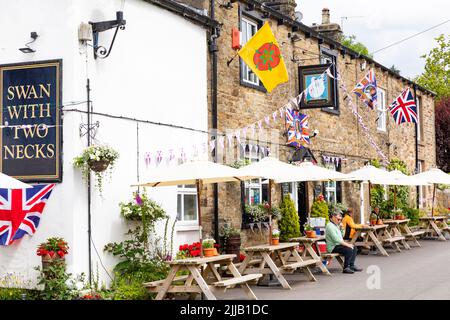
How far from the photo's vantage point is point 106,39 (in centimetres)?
1171

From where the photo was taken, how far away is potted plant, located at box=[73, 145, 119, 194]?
10.8m

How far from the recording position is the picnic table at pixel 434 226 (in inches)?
894

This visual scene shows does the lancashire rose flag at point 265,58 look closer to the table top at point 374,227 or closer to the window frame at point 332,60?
the table top at point 374,227

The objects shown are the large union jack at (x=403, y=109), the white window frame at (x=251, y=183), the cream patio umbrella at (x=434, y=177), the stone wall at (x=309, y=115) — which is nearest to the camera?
the stone wall at (x=309, y=115)

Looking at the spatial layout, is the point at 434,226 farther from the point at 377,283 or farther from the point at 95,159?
the point at 95,159

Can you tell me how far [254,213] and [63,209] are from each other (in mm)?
6323

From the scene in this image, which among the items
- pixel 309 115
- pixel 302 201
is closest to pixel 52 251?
Result: pixel 302 201

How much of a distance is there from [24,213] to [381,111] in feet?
56.4

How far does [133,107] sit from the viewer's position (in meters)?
12.3

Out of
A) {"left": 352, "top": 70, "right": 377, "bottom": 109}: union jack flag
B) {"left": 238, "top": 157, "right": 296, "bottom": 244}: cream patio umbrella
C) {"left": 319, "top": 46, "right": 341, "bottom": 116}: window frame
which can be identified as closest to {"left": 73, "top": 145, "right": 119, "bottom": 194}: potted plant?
{"left": 238, "top": 157, "right": 296, "bottom": 244}: cream patio umbrella

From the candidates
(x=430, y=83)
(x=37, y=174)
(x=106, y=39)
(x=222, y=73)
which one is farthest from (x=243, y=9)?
(x=430, y=83)

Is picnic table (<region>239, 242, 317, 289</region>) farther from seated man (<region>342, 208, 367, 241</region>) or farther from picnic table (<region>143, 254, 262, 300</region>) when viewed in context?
seated man (<region>342, 208, 367, 241</region>)

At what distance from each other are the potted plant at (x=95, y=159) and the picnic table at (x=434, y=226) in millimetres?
14066

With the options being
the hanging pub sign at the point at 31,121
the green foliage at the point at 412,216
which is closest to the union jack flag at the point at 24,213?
the hanging pub sign at the point at 31,121
